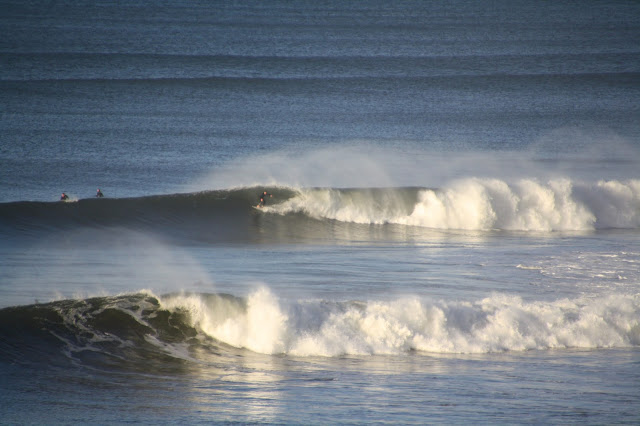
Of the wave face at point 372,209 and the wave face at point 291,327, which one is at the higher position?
the wave face at point 372,209

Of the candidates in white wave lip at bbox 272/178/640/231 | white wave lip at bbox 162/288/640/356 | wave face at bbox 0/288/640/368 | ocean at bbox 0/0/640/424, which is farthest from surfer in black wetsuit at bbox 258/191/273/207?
white wave lip at bbox 162/288/640/356

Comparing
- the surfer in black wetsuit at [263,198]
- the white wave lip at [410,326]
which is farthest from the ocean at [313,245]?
the surfer in black wetsuit at [263,198]

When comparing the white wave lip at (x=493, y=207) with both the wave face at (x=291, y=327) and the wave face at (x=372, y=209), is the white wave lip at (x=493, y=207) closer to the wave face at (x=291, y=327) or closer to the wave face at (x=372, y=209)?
the wave face at (x=372, y=209)

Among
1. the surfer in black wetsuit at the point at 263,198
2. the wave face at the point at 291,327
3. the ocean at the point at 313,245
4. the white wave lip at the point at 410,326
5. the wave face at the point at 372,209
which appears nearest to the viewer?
the ocean at the point at 313,245

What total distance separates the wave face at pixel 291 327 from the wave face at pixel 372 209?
6.47 meters

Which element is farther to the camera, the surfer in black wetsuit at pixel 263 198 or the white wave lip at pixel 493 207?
the surfer in black wetsuit at pixel 263 198

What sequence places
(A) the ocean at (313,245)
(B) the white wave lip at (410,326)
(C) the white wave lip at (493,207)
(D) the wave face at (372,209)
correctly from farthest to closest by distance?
(C) the white wave lip at (493,207)
(D) the wave face at (372,209)
(B) the white wave lip at (410,326)
(A) the ocean at (313,245)

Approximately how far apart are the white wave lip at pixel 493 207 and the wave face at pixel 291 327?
8.42m

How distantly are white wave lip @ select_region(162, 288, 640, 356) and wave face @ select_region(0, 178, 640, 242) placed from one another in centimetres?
677

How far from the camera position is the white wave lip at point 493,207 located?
20.9 metres

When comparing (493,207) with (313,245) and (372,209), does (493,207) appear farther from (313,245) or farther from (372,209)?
(313,245)

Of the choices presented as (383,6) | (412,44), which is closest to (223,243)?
(412,44)

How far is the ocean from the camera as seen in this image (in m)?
9.62

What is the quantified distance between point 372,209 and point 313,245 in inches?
157
